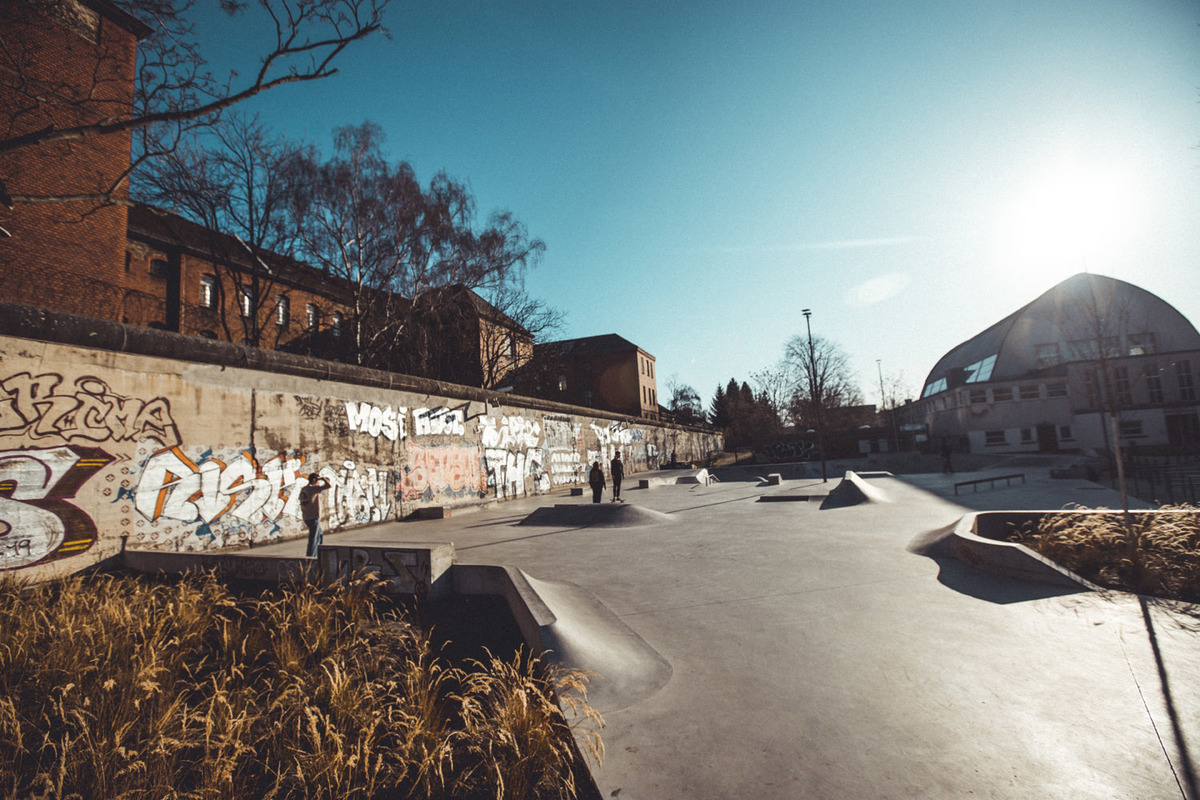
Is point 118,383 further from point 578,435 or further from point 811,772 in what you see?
point 578,435

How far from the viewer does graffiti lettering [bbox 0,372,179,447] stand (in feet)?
23.3

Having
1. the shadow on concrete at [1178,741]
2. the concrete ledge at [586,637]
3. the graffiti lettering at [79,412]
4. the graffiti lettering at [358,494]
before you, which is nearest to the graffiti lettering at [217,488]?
the graffiti lettering at [79,412]

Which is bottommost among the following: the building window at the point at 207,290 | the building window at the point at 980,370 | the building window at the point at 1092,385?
the building window at the point at 1092,385

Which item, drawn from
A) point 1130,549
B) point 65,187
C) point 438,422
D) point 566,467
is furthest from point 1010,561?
point 65,187

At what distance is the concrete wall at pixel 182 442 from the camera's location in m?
7.23

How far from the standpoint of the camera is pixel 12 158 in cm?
1435

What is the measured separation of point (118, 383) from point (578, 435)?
18434 millimetres

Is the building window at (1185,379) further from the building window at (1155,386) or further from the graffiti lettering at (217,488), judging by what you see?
the graffiti lettering at (217,488)

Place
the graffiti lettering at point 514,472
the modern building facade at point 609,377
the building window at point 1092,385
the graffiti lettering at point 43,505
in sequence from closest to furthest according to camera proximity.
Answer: the graffiti lettering at point 43,505 < the building window at point 1092,385 < the graffiti lettering at point 514,472 < the modern building facade at point 609,377

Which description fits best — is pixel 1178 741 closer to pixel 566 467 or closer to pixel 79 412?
pixel 79 412

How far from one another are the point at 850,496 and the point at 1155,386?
37997 millimetres

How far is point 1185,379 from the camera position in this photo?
34781 millimetres

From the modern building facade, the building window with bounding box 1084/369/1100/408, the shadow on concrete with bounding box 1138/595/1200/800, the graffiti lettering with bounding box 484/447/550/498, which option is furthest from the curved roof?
the shadow on concrete with bounding box 1138/595/1200/800

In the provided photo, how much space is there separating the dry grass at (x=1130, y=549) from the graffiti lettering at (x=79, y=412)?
13.9 metres
